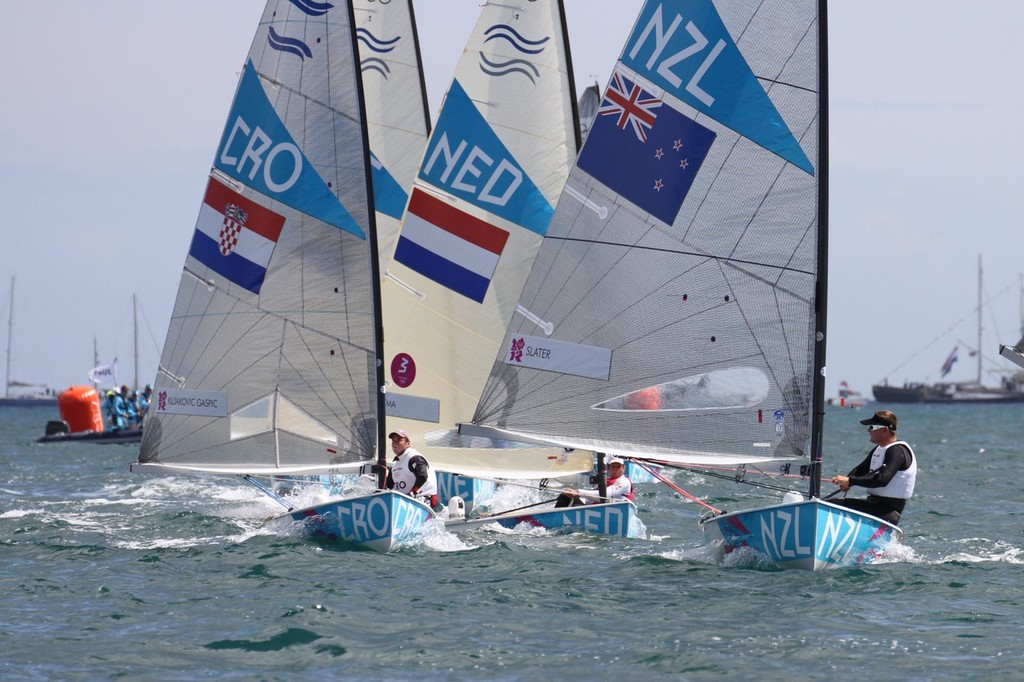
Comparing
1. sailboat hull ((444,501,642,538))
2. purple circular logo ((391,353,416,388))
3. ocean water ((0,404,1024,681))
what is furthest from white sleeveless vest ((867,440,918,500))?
purple circular logo ((391,353,416,388))

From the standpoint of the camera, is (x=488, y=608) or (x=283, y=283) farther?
(x=283, y=283)

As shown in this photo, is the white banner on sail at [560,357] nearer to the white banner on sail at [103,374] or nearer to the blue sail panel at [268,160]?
the blue sail panel at [268,160]

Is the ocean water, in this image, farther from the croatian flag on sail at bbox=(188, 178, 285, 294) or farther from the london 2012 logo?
the croatian flag on sail at bbox=(188, 178, 285, 294)

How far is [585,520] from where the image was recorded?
1692 cm

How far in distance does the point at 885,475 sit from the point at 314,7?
8609mm

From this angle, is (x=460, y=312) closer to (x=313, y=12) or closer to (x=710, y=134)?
(x=313, y=12)

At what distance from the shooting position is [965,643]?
440 inches

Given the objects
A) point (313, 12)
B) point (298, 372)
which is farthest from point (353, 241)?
point (313, 12)

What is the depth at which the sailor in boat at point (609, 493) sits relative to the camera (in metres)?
17.4

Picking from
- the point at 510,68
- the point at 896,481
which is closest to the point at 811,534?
the point at 896,481

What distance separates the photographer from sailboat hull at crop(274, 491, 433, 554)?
599 inches

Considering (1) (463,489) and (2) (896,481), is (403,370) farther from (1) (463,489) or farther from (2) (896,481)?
(2) (896,481)

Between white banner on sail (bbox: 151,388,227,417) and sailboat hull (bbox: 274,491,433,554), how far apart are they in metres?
2.28

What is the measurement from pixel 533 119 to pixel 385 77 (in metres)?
3.54
